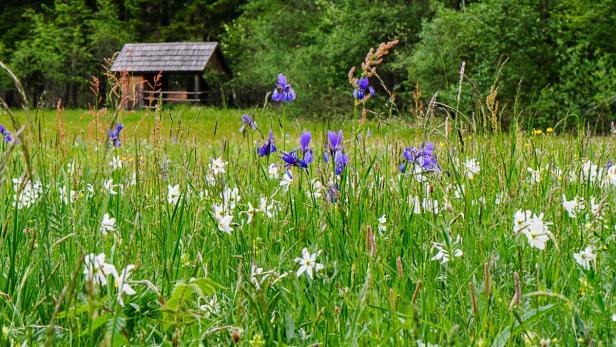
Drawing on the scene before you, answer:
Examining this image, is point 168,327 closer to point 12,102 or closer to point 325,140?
point 325,140

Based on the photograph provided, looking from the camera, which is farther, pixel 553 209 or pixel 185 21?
pixel 185 21

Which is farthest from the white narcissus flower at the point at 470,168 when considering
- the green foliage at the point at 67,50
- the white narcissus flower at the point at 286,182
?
the green foliage at the point at 67,50

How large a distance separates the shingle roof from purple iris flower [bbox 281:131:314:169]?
32622 mm

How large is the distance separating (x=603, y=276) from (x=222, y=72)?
35.9m

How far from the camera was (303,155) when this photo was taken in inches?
102

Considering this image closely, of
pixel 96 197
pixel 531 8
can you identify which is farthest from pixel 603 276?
pixel 531 8

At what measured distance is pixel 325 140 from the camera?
9.07 ft

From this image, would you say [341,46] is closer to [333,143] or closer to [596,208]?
[333,143]

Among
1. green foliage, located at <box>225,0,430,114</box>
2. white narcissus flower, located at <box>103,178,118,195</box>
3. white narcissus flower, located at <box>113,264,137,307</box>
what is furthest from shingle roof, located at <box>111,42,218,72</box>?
white narcissus flower, located at <box>113,264,137,307</box>

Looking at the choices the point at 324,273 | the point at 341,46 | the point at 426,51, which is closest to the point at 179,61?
the point at 341,46

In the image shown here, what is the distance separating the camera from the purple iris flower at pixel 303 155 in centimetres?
252

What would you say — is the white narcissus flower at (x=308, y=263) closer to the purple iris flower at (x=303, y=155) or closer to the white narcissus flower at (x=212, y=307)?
the white narcissus flower at (x=212, y=307)

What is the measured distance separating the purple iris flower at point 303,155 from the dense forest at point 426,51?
12.4 ft

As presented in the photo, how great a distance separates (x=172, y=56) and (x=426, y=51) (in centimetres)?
1926
